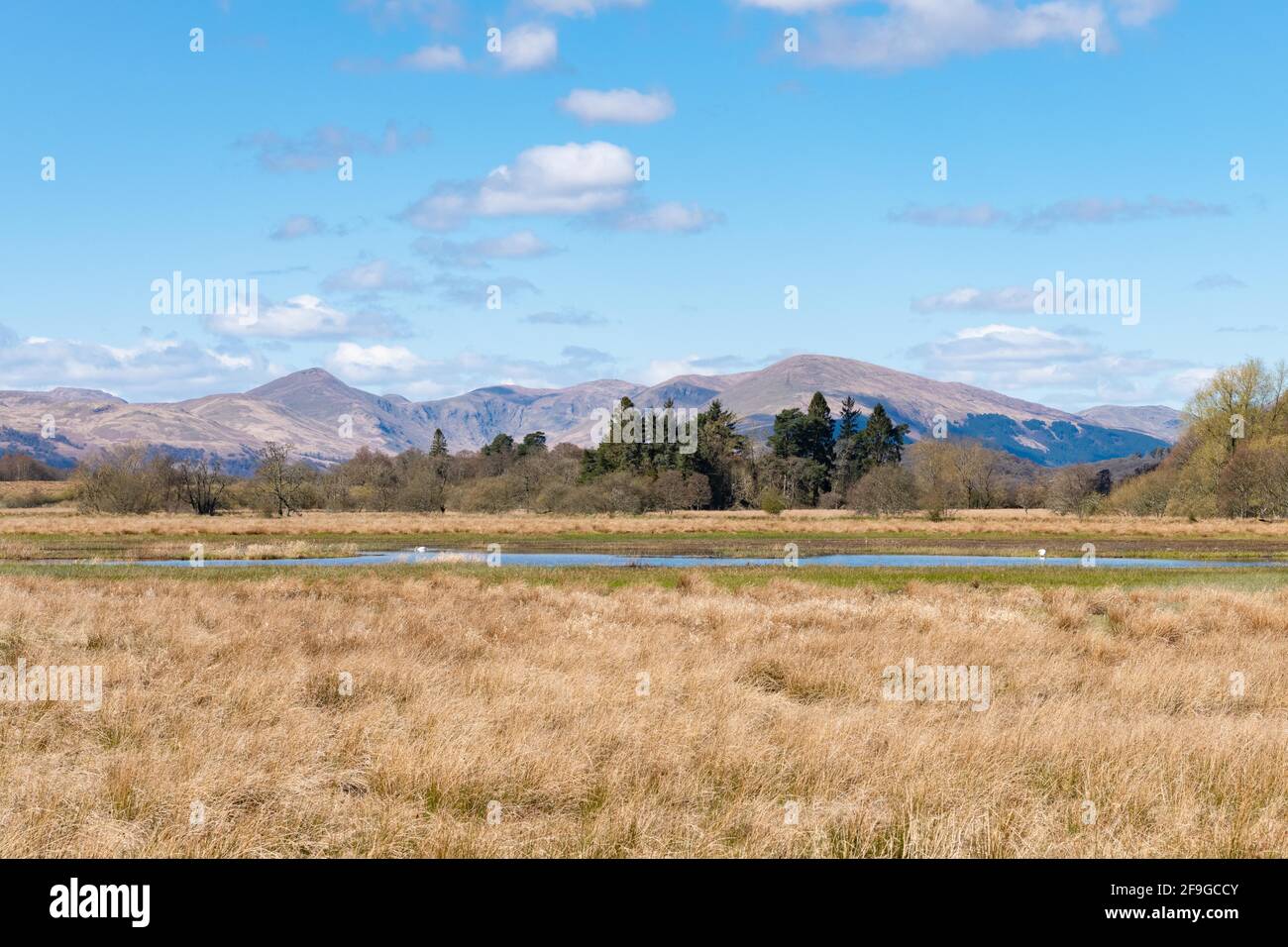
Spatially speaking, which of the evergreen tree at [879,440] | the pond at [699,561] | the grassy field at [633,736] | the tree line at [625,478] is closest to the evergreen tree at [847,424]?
the tree line at [625,478]

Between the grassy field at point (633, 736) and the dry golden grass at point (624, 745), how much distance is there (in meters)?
0.04

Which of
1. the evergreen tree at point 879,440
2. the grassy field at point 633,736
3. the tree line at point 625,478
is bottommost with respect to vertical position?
the grassy field at point 633,736

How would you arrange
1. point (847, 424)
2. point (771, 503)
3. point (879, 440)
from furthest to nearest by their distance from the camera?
1. point (847, 424)
2. point (879, 440)
3. point (771, 503)

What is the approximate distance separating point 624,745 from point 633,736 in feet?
0.69

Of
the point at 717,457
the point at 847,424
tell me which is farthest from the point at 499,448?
the point at 847,424

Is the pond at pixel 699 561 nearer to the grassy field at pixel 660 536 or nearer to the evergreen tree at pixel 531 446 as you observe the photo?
the grassy field at pixel 660 536

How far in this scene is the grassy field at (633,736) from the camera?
799cm

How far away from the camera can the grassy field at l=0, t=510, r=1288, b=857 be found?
26.2 feet

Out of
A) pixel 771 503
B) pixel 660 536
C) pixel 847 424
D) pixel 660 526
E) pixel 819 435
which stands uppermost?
pixel 847 424

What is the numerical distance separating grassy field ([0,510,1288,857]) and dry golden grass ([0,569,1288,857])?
0.12 feet

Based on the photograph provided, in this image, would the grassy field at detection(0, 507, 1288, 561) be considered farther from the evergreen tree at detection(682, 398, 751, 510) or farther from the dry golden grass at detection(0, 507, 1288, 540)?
the evergreen tree at detection(682, 398, 751, 510)

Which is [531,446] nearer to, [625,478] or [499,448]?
[499,448]

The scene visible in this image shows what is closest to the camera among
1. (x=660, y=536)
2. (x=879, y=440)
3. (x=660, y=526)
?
(x=660, y=536)

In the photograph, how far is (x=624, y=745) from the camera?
399 inches
